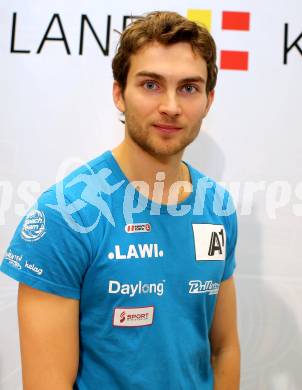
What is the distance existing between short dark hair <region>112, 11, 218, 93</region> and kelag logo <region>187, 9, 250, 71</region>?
0.42m

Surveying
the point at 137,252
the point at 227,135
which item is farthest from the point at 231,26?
the point at 137,252

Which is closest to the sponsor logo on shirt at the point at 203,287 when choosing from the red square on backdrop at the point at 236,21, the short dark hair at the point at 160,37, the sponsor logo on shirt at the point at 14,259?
the sponsor logo on shirt at the point at 14,259

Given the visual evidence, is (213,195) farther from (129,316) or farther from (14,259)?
(14,259)

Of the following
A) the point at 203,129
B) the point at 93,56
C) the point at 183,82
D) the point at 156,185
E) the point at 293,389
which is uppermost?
the point at 93,56

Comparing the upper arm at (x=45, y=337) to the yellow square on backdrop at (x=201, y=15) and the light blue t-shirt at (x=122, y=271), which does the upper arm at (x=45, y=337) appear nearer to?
the light blue t-shirt at (x=122, y=271)

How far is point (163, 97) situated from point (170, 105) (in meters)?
0.03

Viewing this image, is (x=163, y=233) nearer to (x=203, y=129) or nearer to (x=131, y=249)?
(x=131, y=249)

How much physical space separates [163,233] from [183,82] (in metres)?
0.33

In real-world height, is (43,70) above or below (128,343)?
above

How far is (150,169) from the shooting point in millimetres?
928

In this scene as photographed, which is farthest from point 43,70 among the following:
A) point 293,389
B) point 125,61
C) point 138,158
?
point 293,389

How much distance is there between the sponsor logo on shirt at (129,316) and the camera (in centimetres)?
83

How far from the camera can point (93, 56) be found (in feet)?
4.42

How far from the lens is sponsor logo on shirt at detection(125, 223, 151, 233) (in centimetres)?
86
